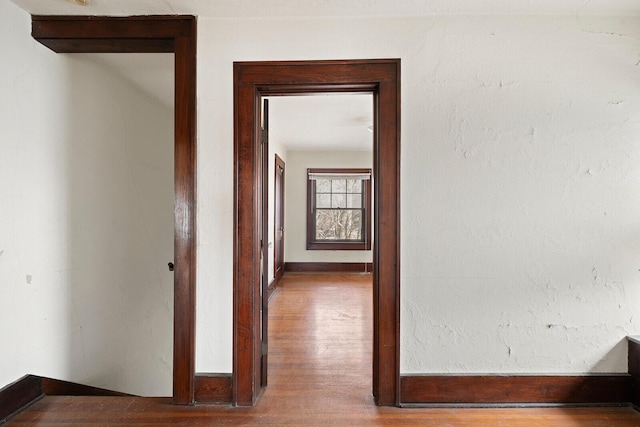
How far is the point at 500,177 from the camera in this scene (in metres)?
2.08

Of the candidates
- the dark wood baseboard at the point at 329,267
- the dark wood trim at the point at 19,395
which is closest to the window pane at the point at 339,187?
the dark wood baseboard at the point at 329,267

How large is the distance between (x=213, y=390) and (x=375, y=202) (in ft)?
5.10

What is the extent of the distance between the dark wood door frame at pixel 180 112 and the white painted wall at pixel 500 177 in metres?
0.07

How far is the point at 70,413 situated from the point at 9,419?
0.31 metres

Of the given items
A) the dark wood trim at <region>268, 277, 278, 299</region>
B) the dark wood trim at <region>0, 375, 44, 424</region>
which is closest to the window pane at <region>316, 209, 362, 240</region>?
the dark wood trim at <region>268, 277, 278, 299</region>

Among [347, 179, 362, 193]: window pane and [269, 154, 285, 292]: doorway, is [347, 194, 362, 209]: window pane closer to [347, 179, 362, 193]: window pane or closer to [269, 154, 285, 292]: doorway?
[347, 179, 362, 193]: window pane

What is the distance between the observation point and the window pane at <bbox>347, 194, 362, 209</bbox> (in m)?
7.00

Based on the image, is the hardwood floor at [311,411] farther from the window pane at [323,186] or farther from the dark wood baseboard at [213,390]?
the window pane at [323,186]

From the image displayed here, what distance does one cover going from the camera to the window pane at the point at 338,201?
6.99m

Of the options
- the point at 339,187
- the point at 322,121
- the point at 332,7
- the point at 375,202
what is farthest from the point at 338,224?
the point at 332,7

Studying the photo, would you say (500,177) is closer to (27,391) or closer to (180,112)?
(180,112)

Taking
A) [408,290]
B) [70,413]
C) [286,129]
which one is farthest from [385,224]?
[286,129]

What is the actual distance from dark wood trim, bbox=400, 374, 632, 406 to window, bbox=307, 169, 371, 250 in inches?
191

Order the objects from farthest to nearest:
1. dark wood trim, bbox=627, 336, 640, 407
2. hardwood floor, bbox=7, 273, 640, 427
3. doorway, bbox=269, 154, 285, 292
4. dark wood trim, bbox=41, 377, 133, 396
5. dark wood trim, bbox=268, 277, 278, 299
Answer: doorway, bbox=269, 154, 285, 292
dark wood trim, bbox=268, 277, 278, 299
dark wood trim, bbox=41, 377, 133, 396
dark wood trim, bbox=627, 336, 640, 407
hardwood floor, bbox=7, 273, 640, 427
